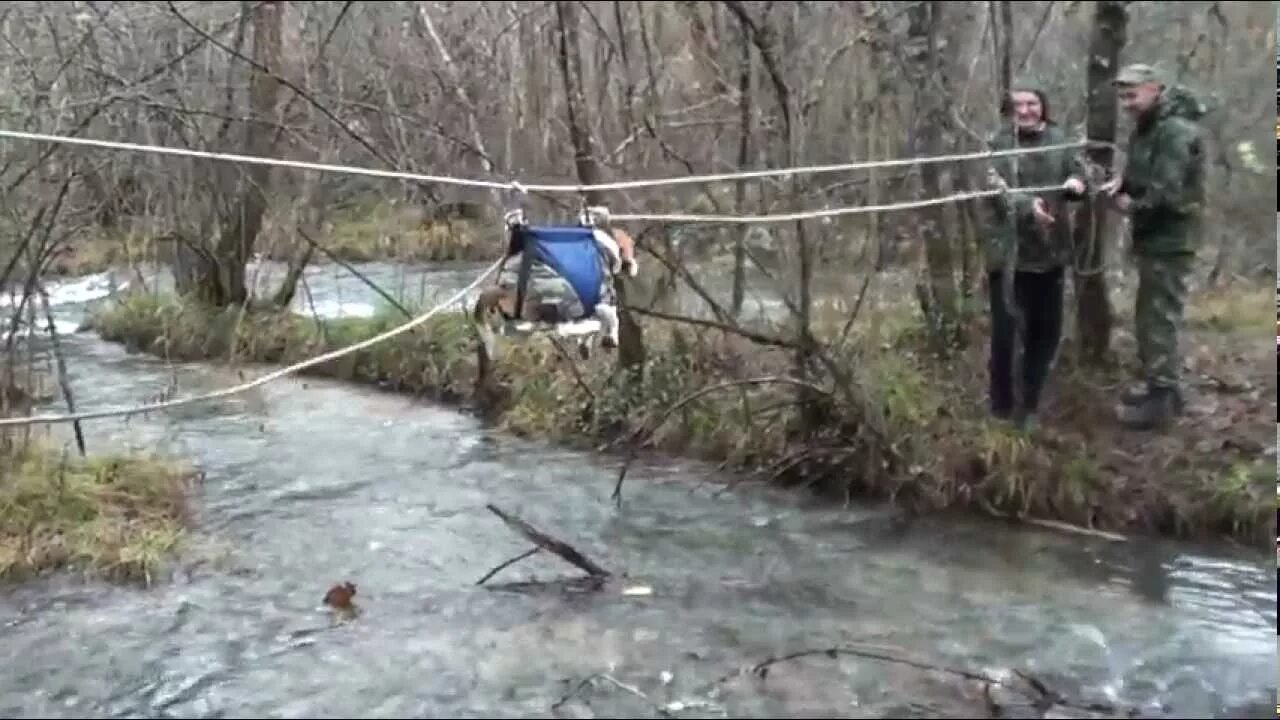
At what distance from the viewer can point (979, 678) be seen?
16.5 ft

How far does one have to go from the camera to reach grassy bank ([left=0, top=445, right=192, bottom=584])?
658cm

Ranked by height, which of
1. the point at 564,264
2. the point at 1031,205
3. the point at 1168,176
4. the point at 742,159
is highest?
the point at 742,159

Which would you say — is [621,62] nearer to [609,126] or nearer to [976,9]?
[609,126]

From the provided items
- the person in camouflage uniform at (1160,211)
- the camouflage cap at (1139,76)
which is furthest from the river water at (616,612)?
the camouflage cap at (1139,76)

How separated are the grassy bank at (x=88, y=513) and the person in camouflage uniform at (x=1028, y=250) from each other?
3708mm

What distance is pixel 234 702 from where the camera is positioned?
512 centimetres

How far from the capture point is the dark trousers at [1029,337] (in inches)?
292

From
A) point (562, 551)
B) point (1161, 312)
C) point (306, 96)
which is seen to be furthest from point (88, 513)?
point (1161, 312)

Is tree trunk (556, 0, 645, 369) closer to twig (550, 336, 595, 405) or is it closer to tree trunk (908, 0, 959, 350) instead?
twig (550, 336, 595, 405)

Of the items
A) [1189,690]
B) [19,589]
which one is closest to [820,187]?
[1189,690]

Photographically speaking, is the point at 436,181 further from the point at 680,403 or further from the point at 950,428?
the point at 950,428

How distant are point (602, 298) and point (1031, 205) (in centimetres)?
224

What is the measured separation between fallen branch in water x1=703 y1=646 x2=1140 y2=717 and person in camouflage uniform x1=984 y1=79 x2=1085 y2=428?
244 centimetres

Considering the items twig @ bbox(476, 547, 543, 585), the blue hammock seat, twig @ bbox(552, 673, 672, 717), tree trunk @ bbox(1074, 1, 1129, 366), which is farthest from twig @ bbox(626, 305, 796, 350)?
twig @ bbox(552, 673, 672, 717)
